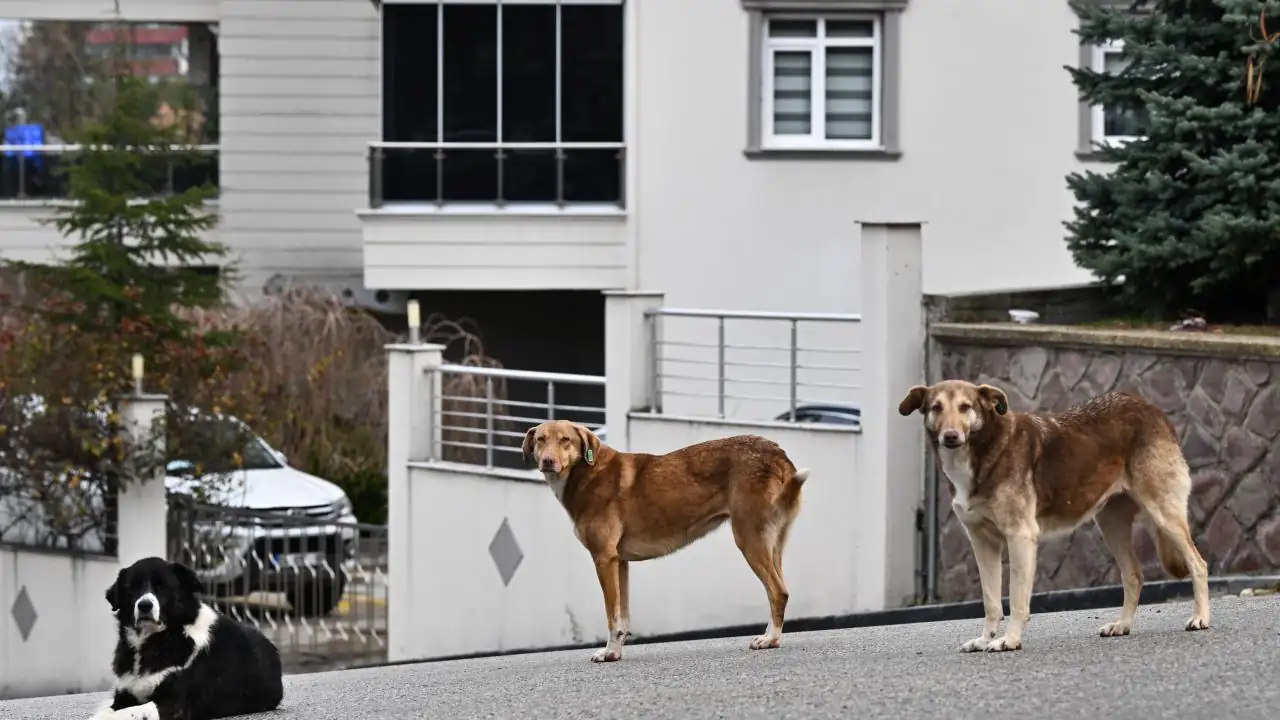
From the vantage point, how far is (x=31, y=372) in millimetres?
20266

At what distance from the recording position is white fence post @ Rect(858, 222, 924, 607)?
54.5ft

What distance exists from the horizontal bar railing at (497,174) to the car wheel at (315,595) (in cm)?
1037

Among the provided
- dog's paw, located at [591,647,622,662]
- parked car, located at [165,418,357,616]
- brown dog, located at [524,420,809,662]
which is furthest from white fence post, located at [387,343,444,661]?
brown dog, located at [524,420,809,662]

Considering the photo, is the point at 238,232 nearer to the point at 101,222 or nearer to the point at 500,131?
the point at 500,131

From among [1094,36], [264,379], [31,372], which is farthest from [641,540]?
[264,379]

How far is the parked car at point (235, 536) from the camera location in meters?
19.9

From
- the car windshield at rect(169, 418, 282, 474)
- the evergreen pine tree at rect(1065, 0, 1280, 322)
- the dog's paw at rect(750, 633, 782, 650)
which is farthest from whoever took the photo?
the car windshield at rect(169, 418, 282, 474)

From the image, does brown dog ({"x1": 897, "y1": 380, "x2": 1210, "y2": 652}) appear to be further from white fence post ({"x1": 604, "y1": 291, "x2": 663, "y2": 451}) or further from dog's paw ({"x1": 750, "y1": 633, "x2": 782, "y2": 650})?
white fence post ({"x1": 604, "y1": 291, "x2": 663, "y2": 451})

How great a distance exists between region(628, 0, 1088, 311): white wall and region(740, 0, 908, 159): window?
0.17 meters

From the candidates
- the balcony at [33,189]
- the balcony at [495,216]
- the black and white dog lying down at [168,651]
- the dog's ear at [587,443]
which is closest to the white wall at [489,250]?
the balcony at [495,216]

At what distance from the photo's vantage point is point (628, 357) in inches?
725

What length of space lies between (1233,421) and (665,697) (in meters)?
6.27

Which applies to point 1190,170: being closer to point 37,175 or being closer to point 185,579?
point 185,579

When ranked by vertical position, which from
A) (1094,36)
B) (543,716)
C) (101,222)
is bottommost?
(543,716)
